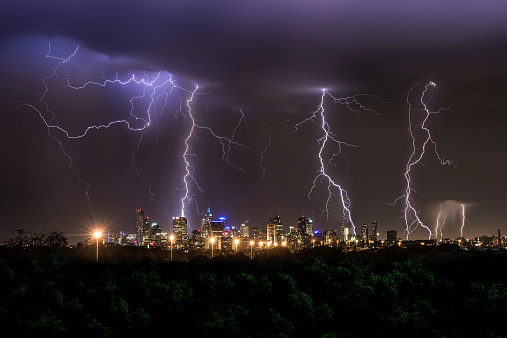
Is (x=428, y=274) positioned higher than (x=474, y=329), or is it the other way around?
(x=428, y=274)

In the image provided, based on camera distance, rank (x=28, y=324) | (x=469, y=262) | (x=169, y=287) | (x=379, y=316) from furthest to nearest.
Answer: (x=469, y=262), (x=169, y=287), (x=379, y=316), (x=28, y=324)

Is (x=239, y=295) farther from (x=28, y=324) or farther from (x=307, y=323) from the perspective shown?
(x=28, y=324)

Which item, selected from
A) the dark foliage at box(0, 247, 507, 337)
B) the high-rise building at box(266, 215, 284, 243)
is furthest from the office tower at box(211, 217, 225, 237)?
the dark foliage at box(0, 247, 507, 337)

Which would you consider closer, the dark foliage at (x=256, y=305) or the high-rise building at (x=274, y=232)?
the dark foliage at (x=256, y=305)

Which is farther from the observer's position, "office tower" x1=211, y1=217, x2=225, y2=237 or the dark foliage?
"office tower" x1=211, y1=217, x2=225, y2=237

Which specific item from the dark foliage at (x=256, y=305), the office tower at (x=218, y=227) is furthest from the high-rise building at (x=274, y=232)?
the dark foliage at (x=256, y=305)

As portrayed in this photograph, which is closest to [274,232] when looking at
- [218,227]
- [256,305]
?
[218,227]

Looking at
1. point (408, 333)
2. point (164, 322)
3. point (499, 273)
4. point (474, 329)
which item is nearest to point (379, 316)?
point (408, 333)

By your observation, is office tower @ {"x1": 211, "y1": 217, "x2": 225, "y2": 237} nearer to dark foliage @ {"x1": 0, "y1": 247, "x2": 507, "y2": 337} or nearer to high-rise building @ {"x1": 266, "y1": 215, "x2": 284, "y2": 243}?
high-rise building @ {"x1": 266, "y1": 215, "x2": 284, "y2": 243}

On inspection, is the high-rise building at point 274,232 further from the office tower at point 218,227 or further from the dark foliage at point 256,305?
the dark foliage at point 256,305
